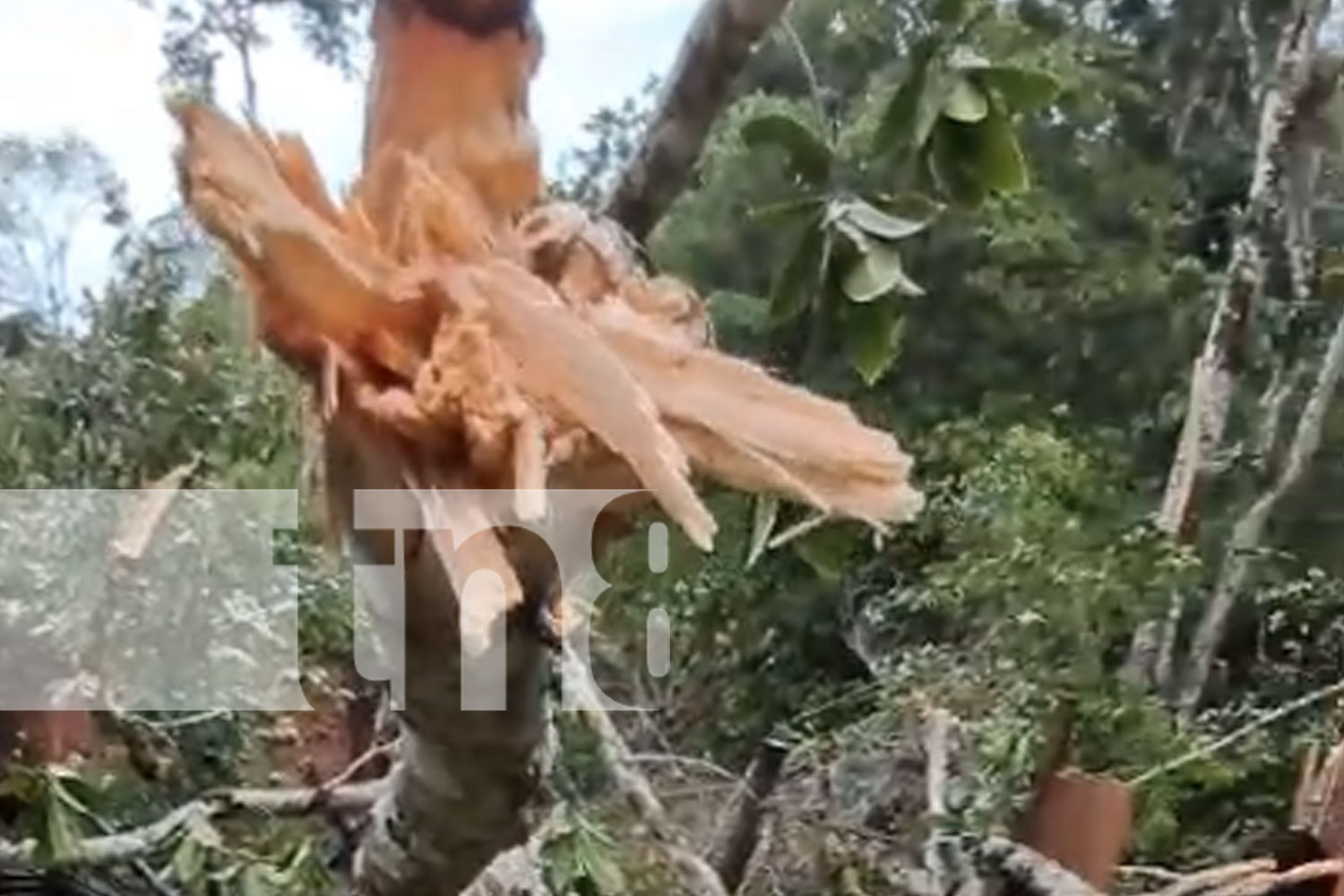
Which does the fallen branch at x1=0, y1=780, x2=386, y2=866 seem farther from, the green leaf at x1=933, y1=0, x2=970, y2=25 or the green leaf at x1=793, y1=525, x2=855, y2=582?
the green leaf at x1=933, y1=0, x2=970, y2=25

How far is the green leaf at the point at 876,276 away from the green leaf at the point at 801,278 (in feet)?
0.07

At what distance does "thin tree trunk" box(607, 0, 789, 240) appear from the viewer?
0.53 m

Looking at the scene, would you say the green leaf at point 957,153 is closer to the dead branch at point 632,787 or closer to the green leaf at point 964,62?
the green leaf at point 964,62

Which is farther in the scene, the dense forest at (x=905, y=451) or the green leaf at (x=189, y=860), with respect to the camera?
the green leaf at (x=189, y=860)

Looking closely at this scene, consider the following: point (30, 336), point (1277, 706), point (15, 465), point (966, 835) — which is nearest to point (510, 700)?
point (966, 835)

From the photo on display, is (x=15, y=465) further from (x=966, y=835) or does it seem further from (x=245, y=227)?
(x=245, y=227)

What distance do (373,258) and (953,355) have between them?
354cm

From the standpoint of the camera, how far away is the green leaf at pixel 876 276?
0.61 m

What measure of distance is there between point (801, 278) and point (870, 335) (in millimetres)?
38

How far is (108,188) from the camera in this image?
327 cm

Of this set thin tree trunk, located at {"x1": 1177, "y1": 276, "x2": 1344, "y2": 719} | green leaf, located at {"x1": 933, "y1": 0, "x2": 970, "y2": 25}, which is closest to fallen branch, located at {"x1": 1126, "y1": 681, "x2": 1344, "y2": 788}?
thin tree trunk, located at {"x1": 1177, "y1": 276, "x2": 1344, "y2": 719}

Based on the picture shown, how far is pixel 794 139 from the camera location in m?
0.72

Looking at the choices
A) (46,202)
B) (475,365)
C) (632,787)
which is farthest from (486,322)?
(46,202)

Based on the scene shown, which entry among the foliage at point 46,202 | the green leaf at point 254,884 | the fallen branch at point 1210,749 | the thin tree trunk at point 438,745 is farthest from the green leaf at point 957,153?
the foliage at point 46,202
